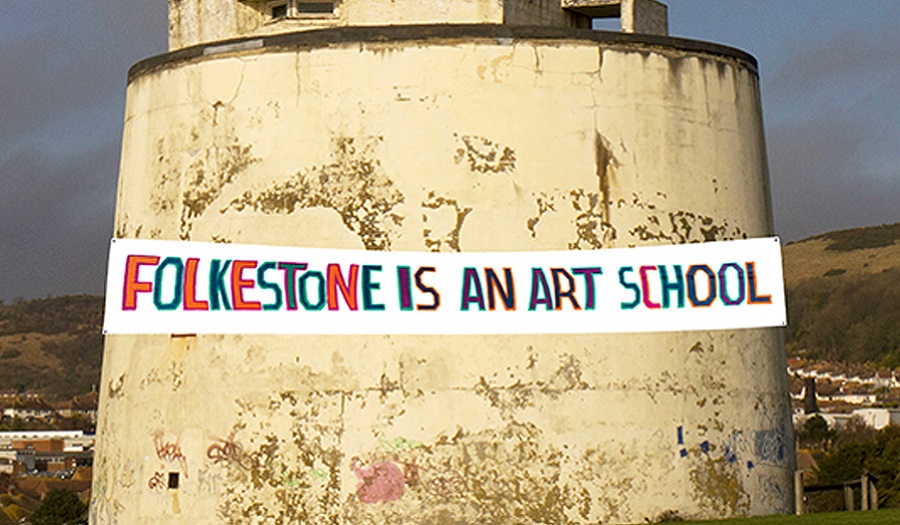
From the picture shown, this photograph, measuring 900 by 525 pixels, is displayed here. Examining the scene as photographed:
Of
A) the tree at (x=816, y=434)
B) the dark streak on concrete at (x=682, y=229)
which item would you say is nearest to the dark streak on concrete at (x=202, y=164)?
the dark streak on concrete at (x=682, y=229)

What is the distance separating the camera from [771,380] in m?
15.2

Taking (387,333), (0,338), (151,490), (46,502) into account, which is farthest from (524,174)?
(0,338)

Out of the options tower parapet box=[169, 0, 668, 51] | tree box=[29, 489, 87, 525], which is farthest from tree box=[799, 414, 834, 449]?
tower parapet box=[169, 0, 668, 51]

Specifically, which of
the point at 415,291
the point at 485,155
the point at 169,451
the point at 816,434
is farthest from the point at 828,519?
the point at 816,434

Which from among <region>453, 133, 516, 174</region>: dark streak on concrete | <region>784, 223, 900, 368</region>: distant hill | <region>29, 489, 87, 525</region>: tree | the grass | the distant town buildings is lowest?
the grass

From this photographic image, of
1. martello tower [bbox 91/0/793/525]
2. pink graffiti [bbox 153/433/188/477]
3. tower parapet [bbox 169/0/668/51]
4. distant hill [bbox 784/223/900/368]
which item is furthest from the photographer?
distant hill [bbox 784/223/900/368]

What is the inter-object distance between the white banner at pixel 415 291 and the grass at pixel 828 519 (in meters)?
1.89

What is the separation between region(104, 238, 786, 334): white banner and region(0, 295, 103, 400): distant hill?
14080 centimetres

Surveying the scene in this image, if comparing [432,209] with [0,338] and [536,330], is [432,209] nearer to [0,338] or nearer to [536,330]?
[536,330]

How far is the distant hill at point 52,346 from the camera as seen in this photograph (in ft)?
502

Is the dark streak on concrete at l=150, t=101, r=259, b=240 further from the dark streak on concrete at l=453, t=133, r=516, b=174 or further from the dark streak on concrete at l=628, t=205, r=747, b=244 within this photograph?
the dark streak on concrete at l=628, t=205, r=747, b=244

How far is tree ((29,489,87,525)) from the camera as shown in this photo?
60.5m

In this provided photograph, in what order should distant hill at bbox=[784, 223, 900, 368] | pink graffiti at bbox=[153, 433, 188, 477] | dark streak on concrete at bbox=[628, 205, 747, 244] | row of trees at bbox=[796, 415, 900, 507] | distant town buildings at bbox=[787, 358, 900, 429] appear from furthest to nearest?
distant hill at bbox=[784, 223, 900, 368] → distant town buildings at bbox=[787, 358, 900, 429] → row of trees at bbox=[796, 415, 900, 507] → dark streak on concrete at bbox=[628, 205, 747, 244] → pink graffiti at bbox=[153, 433, 188, 477]

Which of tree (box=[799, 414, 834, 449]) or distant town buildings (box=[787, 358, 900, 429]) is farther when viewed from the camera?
distant town buildings (box=[787, 358, 900, 429])
